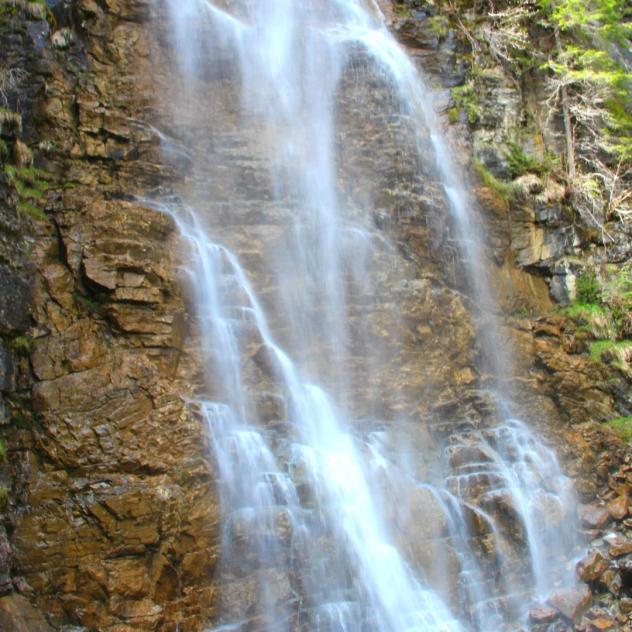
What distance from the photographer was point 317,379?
10211 millimetres

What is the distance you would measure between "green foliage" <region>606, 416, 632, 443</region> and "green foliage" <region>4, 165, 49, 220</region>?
10.9m

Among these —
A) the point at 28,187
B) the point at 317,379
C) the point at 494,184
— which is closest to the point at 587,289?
the point at 494,184

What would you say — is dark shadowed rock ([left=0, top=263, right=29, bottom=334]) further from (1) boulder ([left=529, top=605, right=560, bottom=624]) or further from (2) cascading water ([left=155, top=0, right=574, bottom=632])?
(1) boulder ([left=529, top=605, right=560, bottom=624])

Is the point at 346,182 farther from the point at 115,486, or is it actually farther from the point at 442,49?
the point at 115,486

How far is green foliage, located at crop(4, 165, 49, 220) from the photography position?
28.2 feet

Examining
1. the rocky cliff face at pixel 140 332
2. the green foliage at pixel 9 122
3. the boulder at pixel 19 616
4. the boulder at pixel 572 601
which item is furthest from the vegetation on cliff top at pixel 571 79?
the boulder at pixel 19 616

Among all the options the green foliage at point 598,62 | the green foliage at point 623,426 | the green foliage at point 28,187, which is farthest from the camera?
the green foliage at point 598,62

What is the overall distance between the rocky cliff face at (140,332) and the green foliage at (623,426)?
0.84 feet

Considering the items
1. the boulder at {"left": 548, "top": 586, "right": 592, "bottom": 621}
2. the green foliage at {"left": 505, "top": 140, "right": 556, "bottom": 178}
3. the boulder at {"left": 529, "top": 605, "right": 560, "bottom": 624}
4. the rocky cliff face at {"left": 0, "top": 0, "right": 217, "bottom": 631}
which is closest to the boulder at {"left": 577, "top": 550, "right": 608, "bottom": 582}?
the boulder at {"left": 548, "top": 586, "right": 592, "bottom": 621}

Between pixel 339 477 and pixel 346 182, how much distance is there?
650cm

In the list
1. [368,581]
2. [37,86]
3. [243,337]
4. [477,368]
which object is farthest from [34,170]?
[477,368]

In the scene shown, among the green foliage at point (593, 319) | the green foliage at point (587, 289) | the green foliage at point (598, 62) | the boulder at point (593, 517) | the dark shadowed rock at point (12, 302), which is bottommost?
the boulder at point (593, 517)

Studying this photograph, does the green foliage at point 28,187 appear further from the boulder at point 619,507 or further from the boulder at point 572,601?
the boulder at point 619,507

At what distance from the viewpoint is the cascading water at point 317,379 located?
7.81 m
